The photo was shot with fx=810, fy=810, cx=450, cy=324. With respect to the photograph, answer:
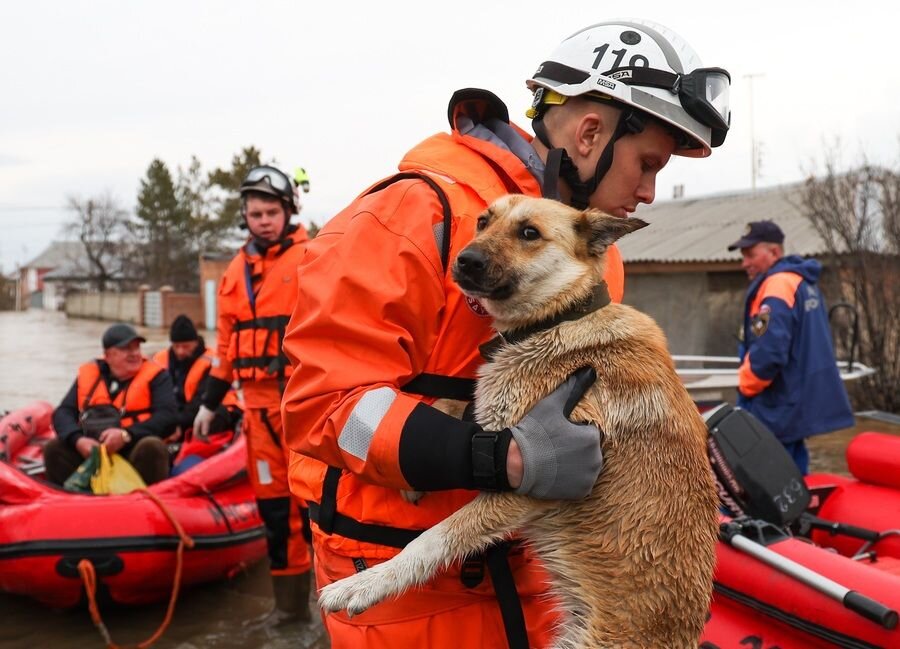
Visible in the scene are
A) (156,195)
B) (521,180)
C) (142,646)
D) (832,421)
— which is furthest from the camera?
(156,195)

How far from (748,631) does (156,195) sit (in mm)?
61689

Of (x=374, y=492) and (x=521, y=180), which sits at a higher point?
(x=521, y=180)

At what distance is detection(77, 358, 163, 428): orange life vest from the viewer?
7227 mm

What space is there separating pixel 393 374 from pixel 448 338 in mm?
265

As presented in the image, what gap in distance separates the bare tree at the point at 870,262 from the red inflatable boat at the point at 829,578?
26.2ft

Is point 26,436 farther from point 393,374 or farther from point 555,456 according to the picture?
point 555,456

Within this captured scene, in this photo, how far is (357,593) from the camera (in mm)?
1910

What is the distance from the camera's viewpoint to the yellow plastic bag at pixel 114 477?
256 inches

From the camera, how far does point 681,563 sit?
1.96m

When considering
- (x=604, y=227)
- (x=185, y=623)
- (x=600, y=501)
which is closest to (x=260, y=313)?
(x=185, y=623)

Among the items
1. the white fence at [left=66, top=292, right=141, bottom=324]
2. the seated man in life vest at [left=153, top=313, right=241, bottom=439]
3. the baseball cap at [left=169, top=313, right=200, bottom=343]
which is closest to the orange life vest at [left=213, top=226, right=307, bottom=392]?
the seated man in life vest at [left=153, top=313, right=241, bottom=439]

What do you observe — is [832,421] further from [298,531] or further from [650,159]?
[650,159]

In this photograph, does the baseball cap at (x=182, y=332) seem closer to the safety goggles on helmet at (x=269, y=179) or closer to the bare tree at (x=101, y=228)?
the safety goggles on helmet at (x=269, y=179)

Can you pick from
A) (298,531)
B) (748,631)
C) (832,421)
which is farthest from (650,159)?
(832,421)
